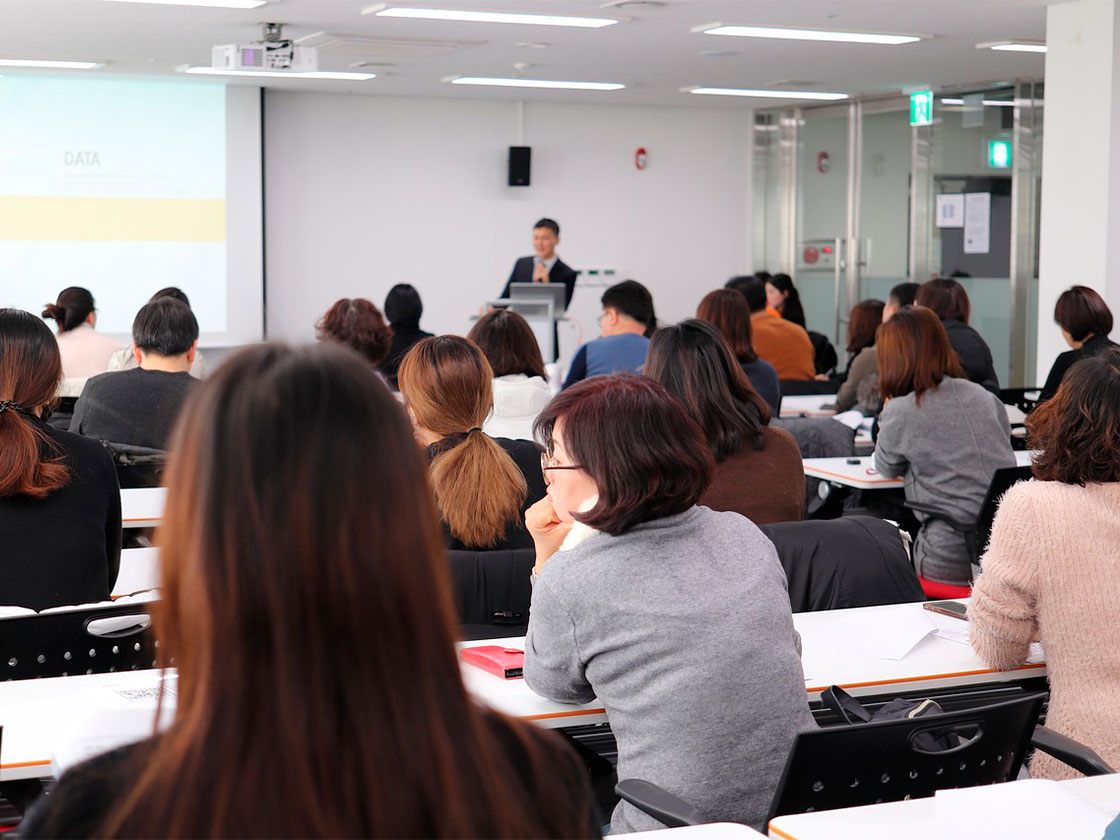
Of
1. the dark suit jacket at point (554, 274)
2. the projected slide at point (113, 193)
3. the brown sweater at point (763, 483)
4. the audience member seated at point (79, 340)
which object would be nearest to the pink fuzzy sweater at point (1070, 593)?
the brown sweater at point (763, 483)

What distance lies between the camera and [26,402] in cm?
312

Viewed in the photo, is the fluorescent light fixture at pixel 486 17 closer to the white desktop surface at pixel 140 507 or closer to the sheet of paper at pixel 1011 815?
the white desktop surface at pixel 140 507

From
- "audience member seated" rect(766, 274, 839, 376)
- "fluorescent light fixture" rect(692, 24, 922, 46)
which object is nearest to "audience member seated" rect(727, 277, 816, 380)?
"fluorescent light fixture" rect(692, 24, 922, 46)

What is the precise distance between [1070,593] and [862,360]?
15.1 feet

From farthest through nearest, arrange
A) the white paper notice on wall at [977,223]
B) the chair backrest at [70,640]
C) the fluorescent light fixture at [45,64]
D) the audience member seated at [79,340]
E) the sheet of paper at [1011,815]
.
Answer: the white paper notice on wall at [977,223] < the fluorescent light fixture at [45,64] < the audience member seated at [79,340] < the chair backrest at [70,640] < the sheet of paper at [1011,815]

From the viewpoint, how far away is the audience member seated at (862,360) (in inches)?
270

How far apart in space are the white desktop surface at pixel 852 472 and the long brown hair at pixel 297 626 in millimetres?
4360

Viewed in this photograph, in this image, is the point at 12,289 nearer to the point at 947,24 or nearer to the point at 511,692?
the point at 947,24

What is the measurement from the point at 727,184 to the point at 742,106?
2.72 feet

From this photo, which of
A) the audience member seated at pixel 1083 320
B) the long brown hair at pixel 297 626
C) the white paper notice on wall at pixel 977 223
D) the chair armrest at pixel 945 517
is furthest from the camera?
the white paper notice on wall at pixel 977 223

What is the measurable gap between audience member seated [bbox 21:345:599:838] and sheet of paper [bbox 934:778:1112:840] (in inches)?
41.6

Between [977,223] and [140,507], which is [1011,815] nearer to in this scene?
[140,507]

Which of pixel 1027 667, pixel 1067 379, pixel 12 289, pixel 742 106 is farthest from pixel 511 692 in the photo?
pixel 742 106

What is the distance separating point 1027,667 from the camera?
2.74 meters
